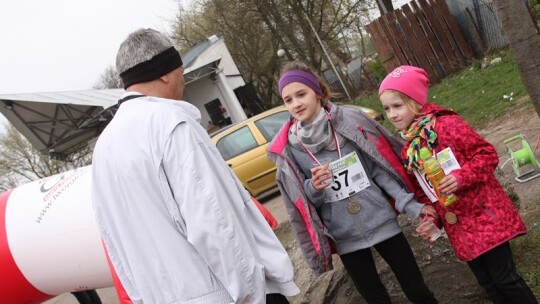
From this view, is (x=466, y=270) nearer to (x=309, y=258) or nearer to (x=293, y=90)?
(x=309, y=258)

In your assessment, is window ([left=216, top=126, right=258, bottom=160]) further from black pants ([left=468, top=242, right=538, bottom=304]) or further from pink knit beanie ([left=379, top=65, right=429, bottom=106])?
black pants ([left=468, top=242, right=538, bottom=304])

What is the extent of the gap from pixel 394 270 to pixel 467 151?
30.9 inches

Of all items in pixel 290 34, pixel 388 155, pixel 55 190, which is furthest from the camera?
pixel 290 34

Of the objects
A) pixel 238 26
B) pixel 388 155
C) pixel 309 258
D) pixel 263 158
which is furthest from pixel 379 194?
pixel 238 26

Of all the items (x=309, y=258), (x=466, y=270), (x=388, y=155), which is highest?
(x=388, y=155)

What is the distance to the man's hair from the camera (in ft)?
6.64

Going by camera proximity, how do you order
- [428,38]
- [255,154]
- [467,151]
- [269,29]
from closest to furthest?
[467,151] < [255,154] < [428,38] < [269,29]

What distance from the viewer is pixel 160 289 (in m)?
1.93

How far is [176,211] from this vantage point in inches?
73.0

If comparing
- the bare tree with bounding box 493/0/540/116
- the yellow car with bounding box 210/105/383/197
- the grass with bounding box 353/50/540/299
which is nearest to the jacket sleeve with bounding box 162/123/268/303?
the grass with bounding box 353/50/540/299

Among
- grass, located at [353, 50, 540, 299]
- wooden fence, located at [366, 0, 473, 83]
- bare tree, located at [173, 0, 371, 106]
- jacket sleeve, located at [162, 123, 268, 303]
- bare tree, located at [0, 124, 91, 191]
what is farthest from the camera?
bare tree, located at [0, 124, 91, 191]

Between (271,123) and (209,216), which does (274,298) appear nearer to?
(209,216)

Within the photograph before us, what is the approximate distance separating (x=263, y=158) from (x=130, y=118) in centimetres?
752

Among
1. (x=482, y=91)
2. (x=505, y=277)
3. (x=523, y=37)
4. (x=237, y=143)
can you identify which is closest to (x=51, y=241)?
(x=505, y=277)
